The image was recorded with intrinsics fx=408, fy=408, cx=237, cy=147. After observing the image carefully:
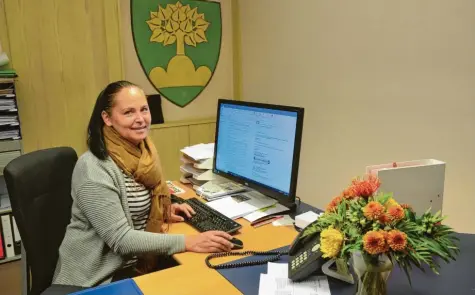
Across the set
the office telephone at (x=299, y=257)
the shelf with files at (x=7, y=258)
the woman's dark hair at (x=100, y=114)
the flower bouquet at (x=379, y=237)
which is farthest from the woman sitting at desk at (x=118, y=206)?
the shelf with files at (x=7, y=258)

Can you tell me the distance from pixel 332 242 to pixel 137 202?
903 mm

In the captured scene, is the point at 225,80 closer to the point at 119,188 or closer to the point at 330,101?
the point at 330,101

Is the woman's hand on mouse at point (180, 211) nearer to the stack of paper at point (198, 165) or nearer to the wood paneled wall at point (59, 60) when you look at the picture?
the stack of paper at point (198, 165)

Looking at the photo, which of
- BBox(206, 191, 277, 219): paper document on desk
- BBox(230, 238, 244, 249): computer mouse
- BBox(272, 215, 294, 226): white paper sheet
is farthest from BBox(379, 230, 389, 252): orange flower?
BBox(206, 191, 277, 219): paper document on desk

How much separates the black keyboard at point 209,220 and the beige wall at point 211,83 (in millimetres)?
1555

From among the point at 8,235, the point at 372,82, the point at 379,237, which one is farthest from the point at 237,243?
the point at 8,235

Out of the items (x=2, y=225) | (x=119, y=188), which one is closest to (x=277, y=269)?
(x=119, y=188)

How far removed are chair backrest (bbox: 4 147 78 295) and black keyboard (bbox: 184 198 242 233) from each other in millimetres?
525

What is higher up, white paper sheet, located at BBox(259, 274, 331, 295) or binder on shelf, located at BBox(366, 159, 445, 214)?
binder on shelf, located at BBox(366, 159, 445, 214)

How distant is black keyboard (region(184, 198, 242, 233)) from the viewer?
1576 mm

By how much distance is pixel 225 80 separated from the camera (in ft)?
11.7

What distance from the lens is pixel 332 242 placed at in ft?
3.06

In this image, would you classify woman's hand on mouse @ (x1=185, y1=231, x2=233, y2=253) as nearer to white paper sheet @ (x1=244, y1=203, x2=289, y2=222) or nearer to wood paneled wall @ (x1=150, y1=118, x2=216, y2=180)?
white paper sheet @ (x1=244, y1=203, x2=289, y2=222)

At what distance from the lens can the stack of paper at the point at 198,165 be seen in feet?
7.04
